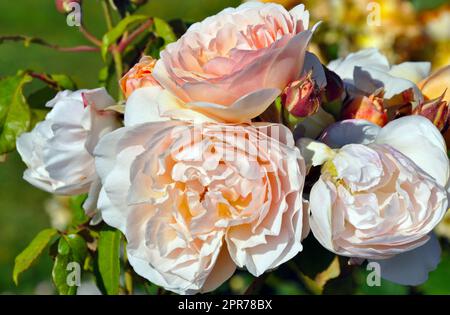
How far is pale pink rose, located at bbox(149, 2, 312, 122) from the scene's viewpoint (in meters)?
0.82

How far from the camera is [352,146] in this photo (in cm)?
86

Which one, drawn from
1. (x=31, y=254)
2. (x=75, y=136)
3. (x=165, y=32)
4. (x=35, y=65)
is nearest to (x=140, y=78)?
(x=75, y=136)

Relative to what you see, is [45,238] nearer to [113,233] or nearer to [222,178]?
[113,233]

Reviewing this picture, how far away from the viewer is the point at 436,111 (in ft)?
3.18

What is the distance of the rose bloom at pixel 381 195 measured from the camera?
831 mm

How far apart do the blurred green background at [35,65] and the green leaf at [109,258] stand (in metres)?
1.08

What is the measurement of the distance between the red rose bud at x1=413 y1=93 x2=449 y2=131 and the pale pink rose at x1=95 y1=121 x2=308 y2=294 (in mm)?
231

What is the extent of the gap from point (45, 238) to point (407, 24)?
1.21 m

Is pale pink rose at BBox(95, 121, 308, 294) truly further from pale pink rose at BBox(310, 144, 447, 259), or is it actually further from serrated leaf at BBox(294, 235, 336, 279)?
serrated leaf at BBox(294, 235, 336, 279)

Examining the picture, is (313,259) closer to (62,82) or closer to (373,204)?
(373,204)

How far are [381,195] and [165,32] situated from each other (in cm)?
45
